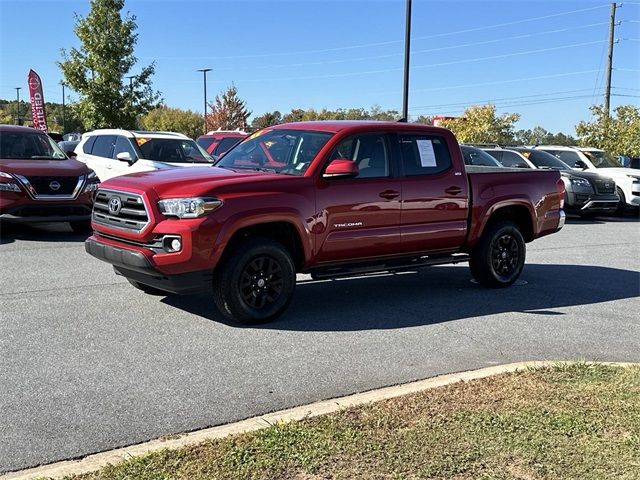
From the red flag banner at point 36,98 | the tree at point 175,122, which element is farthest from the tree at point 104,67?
the tree at point 175,122

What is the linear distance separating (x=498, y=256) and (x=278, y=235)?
3.16 m

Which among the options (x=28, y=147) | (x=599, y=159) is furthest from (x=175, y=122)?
(x=28, y=147)

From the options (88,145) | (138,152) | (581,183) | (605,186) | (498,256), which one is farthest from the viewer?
(605,186)

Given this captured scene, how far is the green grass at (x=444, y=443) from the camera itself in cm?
342

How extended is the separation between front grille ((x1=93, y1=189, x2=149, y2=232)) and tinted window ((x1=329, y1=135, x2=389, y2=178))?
2.09 meters

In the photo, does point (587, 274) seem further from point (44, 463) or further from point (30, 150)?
point (30, 150)

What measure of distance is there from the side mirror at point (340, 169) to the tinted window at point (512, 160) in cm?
1245

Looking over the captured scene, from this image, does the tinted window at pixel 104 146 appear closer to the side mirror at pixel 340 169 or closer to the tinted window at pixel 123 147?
the tinted window at pixel 123 147

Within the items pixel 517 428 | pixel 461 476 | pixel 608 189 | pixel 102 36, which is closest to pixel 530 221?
pixel 517 428

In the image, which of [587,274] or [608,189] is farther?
[608,189]

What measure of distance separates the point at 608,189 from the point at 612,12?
82.6 feet

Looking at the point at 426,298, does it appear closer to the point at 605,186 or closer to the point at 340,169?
the point at 340,169

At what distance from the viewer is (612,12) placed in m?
37.8

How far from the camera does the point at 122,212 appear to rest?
20.5ft
